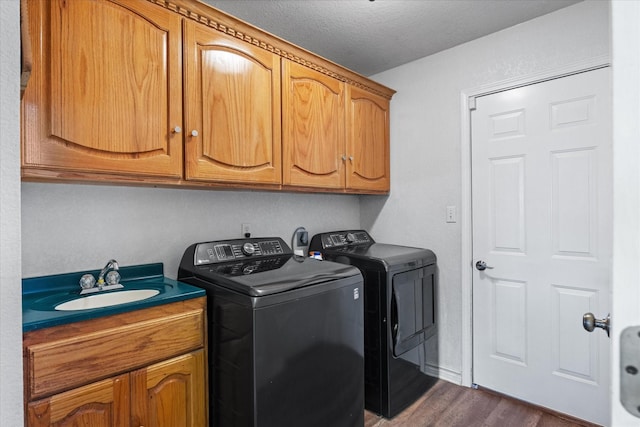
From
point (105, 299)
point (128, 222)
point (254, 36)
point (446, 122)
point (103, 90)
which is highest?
point (254, 36)

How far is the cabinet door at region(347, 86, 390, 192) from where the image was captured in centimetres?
248

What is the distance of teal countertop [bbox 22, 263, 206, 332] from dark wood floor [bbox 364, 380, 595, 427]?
1.42 meters

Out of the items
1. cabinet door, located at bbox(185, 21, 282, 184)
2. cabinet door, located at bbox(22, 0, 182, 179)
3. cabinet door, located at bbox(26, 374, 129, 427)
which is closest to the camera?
cabinet door, located at bbox(26, 374, 129, 427)

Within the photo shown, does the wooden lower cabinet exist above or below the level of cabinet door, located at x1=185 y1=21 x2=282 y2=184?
below

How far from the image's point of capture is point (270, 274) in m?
1.59

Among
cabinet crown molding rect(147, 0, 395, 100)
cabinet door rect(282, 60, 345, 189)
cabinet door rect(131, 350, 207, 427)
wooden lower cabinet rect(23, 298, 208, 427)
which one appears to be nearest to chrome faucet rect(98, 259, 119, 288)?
wooden lower cabinet rect(23, 298, 208, 427)

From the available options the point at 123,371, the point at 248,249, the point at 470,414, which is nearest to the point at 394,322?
the point at 470,414

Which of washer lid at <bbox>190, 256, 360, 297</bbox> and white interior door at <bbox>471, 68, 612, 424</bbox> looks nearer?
washer lid at <bbox>190, 256, 360, 297</bbox>

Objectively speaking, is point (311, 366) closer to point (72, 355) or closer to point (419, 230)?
point (72, 355)

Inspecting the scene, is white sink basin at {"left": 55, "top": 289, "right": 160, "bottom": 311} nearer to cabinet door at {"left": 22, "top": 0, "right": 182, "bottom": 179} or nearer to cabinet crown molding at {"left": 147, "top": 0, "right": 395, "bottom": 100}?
cabinet door at {"left": 22, "top": 0, "right": 182, "bottom": 179}

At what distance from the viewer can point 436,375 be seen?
8.33ft

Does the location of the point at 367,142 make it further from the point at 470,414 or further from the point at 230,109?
the point at 470,414

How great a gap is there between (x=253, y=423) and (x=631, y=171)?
147 cm

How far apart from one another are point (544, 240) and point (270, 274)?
174 cm
